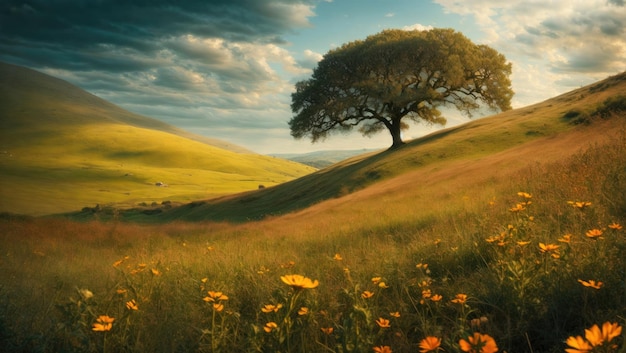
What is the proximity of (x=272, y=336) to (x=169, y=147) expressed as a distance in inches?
7885

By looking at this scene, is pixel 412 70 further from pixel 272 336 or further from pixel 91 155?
pixel 91 155

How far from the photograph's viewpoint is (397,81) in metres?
41.5

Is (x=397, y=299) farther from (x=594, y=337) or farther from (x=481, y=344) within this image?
(x=594, y=337)

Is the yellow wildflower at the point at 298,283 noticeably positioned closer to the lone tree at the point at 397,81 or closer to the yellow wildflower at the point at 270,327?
the yellow wildflower at the point at 270,327

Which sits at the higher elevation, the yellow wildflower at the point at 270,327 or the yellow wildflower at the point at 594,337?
the yellow wildflower at the point at 594,337

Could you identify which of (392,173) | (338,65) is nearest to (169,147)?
(338,65)

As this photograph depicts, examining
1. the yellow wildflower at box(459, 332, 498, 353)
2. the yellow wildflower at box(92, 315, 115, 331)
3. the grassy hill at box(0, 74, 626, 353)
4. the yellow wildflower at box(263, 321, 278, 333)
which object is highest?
the yellow wildflower at box(459, 332, 498, 353)

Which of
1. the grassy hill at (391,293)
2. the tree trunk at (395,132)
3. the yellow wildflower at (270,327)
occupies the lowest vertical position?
the grassy hill at (391,293)

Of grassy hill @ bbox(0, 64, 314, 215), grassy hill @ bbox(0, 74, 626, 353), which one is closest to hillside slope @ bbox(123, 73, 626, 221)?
grassy hill @ bbox(0, 74, 626, 353)

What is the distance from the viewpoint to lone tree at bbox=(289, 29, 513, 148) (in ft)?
129

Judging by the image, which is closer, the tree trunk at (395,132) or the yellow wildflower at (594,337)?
the yellow wildflower at (594,337)

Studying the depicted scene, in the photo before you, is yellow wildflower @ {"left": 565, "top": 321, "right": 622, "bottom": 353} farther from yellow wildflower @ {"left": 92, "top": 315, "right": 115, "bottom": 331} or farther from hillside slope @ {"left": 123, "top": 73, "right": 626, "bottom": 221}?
hillside slope @ {"left": 123, "top": 73, "right": 626, "bottom": 221}

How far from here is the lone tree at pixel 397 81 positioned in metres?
39.4

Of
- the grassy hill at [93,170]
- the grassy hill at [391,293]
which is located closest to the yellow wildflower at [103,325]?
the grassy hill at [391,293]
